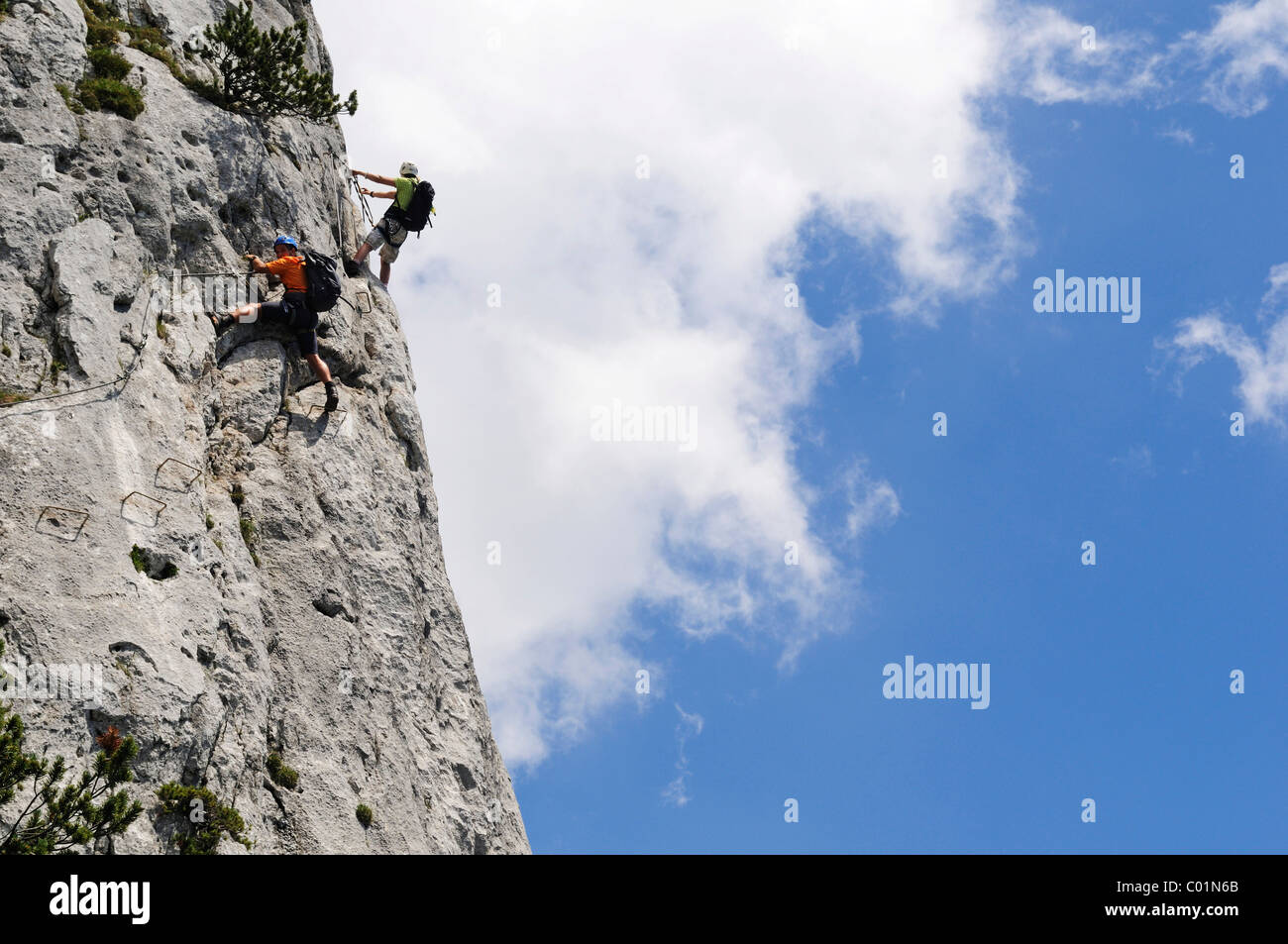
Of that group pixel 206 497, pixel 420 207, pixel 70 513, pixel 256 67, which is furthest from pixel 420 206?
pixel 70 513

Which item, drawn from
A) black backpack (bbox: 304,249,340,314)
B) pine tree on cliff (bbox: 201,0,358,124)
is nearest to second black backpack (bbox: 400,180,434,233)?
pine tree on cliff (bbox: 201,0,358,124)

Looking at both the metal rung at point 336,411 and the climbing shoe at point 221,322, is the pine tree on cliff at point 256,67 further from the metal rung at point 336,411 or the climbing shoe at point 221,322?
the metal rung at point 336,411

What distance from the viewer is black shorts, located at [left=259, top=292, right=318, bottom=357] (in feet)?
79.8

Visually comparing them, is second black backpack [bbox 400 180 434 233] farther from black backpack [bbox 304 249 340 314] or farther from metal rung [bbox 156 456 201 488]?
metal rung [bbox 156 456 201 488]

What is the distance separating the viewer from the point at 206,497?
70.5 ft

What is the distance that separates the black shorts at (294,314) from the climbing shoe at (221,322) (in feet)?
2.27

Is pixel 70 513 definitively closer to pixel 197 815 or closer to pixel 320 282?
pixel 197 815

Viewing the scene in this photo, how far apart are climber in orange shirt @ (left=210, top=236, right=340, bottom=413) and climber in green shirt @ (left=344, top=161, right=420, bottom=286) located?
15.0 feet

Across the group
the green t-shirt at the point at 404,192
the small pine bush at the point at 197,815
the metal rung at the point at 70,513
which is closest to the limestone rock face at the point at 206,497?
the metal rung at the point at 70,513

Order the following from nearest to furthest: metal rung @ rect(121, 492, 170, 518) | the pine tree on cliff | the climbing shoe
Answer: metal rung @ rect(121, 492, 170, 518)
the climbing shoe
the pine tree on cliff
